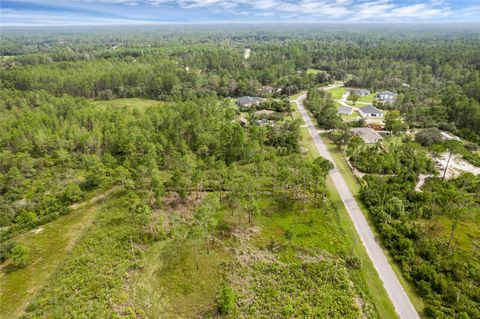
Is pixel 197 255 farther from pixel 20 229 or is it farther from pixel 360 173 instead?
pixel 360 173

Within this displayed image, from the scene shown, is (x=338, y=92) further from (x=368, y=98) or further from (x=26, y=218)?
(x=26, y=218)

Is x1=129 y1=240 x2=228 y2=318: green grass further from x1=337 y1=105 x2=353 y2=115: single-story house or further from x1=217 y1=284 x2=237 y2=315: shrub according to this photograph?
x1=337 y1=105 x2=353 y2=115: single-story house

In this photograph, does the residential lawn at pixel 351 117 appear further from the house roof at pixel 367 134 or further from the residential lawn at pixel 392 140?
the residential lawn at pixel 392 140

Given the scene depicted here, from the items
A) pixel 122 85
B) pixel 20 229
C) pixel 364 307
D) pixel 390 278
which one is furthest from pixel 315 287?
pixel 122 85

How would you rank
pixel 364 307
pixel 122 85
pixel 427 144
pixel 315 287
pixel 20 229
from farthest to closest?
pixel 122 85, pixel 427 144, pixel 20 229, pixel 315 287, pixel 364 307

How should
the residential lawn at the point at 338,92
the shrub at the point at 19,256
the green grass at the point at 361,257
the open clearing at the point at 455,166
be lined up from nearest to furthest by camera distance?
the green grass at the point at 361,257, the shrub at the point at 19,256, the open clearing at the point at 455,166, the residential lawn at the point at 338,92

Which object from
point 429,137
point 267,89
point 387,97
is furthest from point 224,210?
point 387,97

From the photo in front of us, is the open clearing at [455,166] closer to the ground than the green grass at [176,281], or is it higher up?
higher up

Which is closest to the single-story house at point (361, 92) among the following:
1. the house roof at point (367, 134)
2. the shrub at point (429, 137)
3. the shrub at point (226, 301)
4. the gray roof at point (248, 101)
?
the gray roof at point (248, 101)
